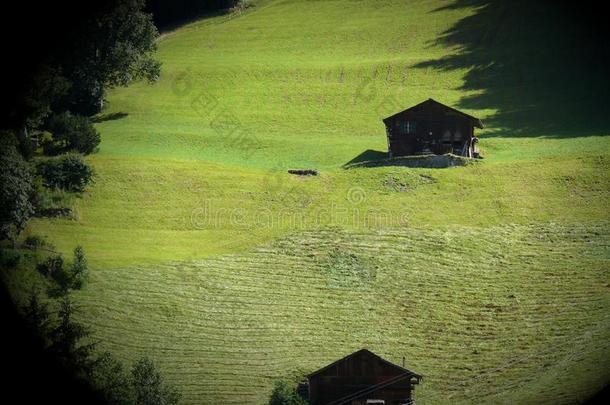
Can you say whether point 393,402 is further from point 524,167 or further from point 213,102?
point 213,102

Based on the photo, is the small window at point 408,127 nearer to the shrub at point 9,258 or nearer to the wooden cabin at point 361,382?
the wooden cabin at point 361,382

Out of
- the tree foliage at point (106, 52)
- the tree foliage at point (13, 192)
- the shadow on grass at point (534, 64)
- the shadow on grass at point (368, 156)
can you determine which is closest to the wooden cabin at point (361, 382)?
the tree foliage at point (13, 192)

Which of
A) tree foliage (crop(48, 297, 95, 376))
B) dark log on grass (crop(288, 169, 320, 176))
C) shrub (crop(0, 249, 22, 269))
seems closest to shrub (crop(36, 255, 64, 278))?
shrub (crop(0, 249, 22, 269))

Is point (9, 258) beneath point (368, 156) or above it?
beneath

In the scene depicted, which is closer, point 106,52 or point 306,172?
point 306,172

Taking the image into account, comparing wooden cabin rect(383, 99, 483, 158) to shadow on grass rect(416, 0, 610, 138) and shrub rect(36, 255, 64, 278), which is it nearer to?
shadow on grass rect(416, 0, 610, 138)

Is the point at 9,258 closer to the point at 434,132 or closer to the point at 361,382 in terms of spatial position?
the point at 361,382

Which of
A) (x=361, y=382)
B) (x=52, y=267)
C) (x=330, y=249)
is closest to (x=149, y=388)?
(x=361, y=382)

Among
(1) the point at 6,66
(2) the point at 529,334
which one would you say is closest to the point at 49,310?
(2) the point at 529,334
